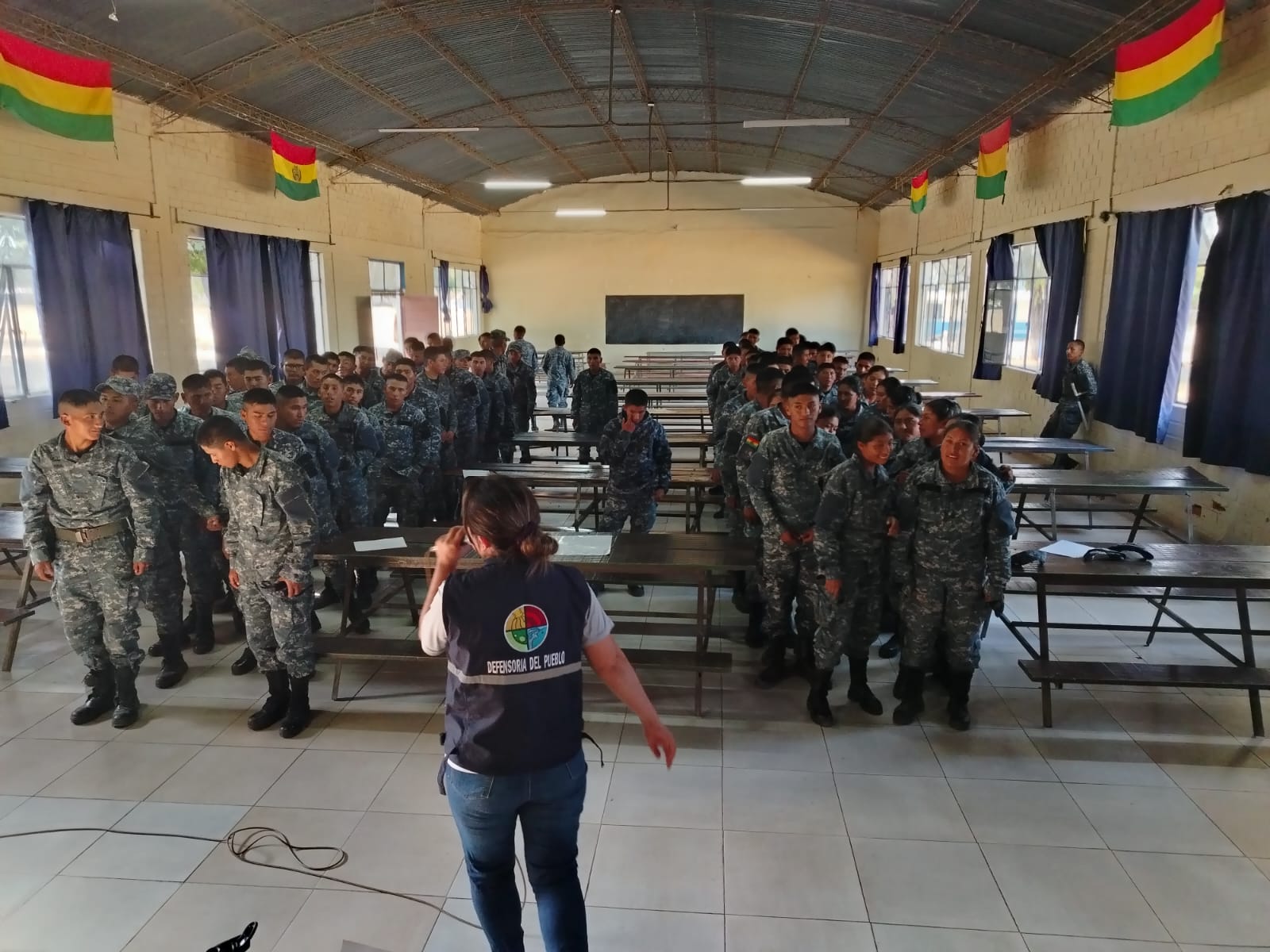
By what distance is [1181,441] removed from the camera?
6.24 m

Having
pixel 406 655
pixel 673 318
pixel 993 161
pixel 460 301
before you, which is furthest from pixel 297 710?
pixel 673 318

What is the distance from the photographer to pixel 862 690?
3.54 m

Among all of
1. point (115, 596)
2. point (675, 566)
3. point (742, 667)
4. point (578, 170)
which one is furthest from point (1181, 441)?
point (578, 170)

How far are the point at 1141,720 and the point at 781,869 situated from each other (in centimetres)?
196

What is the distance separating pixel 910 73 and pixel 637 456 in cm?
617

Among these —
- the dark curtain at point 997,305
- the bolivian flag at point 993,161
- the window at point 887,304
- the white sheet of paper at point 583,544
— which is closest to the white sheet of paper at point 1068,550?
the white sheet of paper at point 583,544

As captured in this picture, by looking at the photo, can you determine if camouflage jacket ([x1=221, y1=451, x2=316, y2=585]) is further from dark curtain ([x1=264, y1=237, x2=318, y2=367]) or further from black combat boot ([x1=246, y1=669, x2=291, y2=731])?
dark curtain ([x1=264, y1=237, x2=318, y2=367])

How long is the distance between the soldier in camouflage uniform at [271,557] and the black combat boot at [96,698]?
0.71 metres

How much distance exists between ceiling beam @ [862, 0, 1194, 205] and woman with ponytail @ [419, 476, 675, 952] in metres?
6.37

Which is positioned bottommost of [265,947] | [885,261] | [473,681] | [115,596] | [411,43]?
[265,947]

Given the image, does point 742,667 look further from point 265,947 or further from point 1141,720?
point 265,947

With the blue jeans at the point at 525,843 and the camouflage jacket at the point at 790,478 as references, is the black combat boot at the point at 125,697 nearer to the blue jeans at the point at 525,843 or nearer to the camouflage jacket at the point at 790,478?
the blue jeans at the point at 525,843

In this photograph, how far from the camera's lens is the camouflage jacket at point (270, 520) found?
3174 millimetres

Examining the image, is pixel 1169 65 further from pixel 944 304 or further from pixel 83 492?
pixel 944 304
